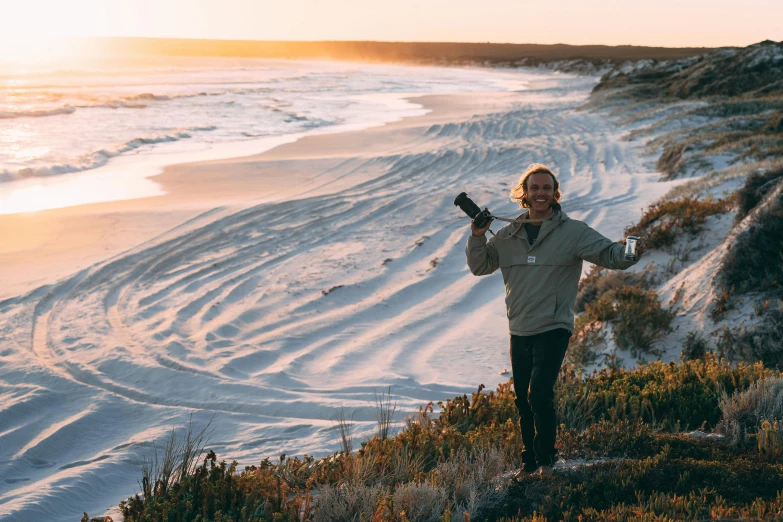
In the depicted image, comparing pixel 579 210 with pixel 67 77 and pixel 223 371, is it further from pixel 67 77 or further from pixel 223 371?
pixel 67 77

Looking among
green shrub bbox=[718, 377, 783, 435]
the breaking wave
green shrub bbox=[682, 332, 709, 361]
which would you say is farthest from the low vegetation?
the breaking wave

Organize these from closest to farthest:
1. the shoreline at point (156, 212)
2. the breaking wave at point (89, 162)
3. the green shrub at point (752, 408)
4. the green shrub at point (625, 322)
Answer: the green shrub at point (752, 408)
the green shrub at point (625, 322)
the shoreline at point (156, 212)
the breaking wave at point (89, 162)

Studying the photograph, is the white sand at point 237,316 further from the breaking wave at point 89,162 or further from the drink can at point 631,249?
the breaking wave at point 89,162

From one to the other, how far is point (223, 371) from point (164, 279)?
2955mm

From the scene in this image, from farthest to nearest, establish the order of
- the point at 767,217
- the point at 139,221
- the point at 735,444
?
the point at 139,221
the point at 767,217
the point at 735,444

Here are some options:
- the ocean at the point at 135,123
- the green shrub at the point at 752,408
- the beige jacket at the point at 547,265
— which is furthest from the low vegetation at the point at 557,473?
the ocean at the point at 135,123

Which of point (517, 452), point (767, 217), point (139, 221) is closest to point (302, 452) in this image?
point (517, 452)

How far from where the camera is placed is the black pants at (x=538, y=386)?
3611mm

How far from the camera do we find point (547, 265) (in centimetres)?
369

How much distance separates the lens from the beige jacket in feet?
11.9

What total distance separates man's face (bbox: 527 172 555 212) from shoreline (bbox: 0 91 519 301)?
7145 millimetres

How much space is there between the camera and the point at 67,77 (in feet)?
177

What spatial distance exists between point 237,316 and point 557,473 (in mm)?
5011

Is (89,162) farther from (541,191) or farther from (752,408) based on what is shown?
Answer: (752,408)
